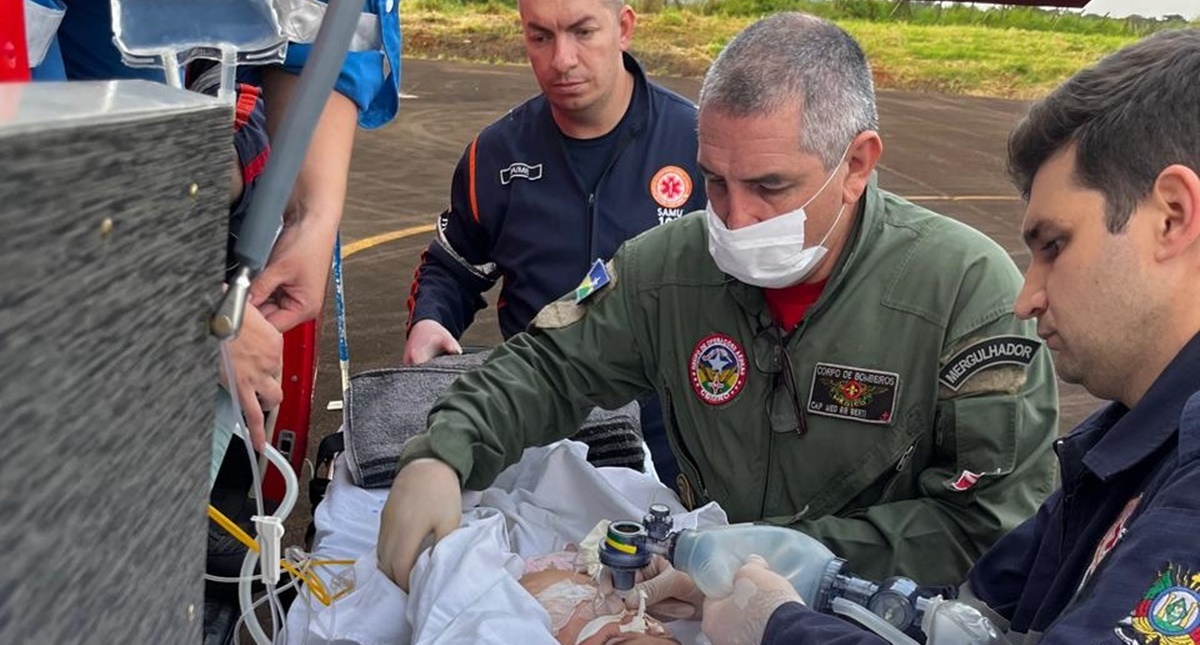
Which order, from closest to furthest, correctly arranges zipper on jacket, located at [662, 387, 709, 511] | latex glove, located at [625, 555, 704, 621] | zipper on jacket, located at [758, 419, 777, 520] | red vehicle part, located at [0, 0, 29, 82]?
red vehicle part, located at [0, 0, 29, 82], latex glove, located at [625, 555, 704, 621], zipper on jacket, located at [758, 419, 777, 520], zipper on jacket, located at [662, 387, 709, 511]

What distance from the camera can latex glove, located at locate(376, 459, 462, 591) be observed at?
1832 millimetres

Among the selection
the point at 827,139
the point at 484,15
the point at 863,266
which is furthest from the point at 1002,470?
the point at 484,15

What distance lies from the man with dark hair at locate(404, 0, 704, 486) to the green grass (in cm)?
1486

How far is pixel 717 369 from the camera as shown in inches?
85.0

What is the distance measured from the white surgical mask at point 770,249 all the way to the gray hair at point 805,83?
0.06 meters

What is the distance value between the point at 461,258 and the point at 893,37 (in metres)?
20.7

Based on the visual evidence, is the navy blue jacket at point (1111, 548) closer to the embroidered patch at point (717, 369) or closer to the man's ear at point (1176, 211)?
the man's ear at point (1176, 211)

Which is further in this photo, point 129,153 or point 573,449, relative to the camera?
point 573,449

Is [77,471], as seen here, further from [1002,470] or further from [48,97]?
[1002,470]

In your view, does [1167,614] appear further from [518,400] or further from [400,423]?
[400,423]

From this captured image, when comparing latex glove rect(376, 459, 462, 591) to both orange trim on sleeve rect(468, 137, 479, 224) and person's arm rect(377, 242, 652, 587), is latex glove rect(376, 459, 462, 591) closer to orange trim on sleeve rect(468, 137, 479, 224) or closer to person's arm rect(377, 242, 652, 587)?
person's arm rect(377, 242, 652, 587)

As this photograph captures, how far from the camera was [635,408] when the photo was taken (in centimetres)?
251

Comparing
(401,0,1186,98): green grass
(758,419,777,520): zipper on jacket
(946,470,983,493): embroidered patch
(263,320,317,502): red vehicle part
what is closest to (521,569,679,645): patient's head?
(758,419,777,520): zipper on jacket

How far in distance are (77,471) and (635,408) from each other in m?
2.03
